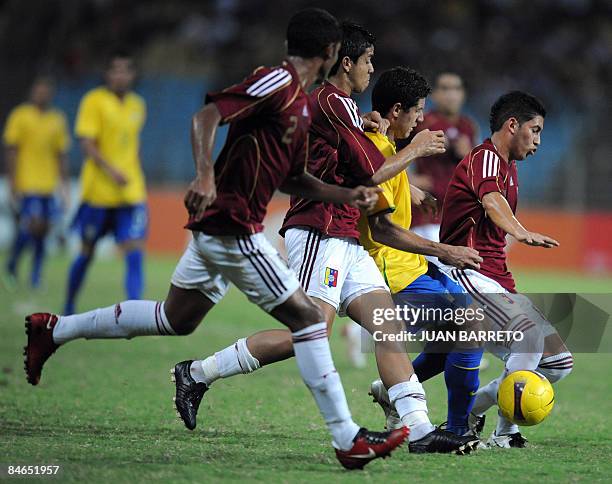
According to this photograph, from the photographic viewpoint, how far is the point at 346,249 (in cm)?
628

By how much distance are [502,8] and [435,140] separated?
20.1 meters

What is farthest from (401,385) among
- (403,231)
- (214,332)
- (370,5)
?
(370,5)

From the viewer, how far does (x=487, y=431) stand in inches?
277

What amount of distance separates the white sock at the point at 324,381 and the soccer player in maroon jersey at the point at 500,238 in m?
1.39

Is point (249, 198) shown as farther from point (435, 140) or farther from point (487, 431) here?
point (487, 431)

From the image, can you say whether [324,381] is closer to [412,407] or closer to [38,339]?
[412,407]

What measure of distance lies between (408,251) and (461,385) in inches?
35.2

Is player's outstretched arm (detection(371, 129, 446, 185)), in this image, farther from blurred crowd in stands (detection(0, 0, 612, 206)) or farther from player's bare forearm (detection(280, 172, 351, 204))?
blurred crowd in stands (detection(0, 0, 612, 206))

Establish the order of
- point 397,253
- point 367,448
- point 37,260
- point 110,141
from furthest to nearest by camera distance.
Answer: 1. point 37,260
2. point 110,141
3. point 397,253
4. point 367,448

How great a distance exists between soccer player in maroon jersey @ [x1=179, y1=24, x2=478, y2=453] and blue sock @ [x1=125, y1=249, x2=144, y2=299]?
204 inches

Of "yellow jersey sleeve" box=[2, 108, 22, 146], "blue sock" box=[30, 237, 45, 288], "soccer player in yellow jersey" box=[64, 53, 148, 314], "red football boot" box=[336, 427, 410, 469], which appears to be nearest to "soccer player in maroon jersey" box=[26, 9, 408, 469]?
"red football boot" box=[336, 427, 410, 469]

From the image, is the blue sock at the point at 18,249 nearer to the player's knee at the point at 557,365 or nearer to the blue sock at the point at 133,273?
the blue sock at the point at 133,273

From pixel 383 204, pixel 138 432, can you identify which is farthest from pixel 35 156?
pixel 383 204

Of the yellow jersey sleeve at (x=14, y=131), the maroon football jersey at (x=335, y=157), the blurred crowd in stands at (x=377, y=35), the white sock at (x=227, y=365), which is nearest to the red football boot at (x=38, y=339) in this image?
the white sock at (x=227, y=365)
